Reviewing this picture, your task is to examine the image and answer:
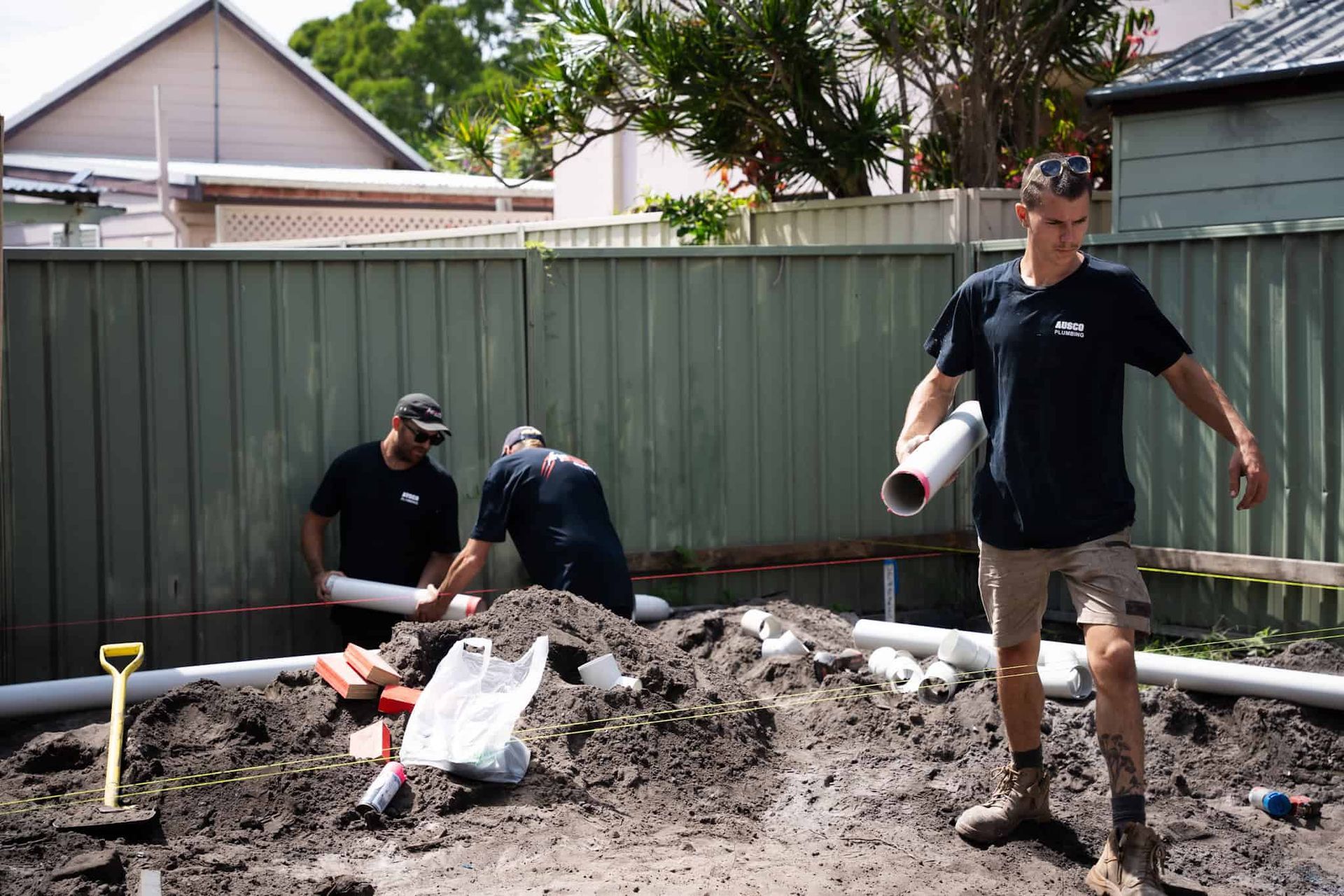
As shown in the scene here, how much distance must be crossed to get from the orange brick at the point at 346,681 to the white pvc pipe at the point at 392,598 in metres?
0.98

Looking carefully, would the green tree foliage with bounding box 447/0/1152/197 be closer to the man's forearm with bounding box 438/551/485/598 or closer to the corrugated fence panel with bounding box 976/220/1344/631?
the corrugated fence panel with bounding box 976/220/1344/631

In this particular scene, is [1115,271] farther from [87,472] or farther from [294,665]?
[87,472]

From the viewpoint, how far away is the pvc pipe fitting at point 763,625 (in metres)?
7.08

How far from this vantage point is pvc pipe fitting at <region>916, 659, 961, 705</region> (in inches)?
245

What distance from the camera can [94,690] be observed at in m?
5.98

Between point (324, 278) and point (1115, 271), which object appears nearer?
point (1115, 271)

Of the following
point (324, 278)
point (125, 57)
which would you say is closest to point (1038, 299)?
point (324, 278)

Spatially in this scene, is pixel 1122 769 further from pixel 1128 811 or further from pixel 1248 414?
pixel 1248 414

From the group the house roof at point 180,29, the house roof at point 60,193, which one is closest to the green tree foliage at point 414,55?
the house roof at point 180,29

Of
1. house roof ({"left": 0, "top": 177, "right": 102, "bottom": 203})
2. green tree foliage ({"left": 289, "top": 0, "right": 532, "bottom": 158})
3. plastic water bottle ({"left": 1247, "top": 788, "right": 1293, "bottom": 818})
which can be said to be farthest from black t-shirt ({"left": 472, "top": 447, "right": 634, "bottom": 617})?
green tree foliage ({"left": 289, "top": 0, "right": 532, "bottom": 158})

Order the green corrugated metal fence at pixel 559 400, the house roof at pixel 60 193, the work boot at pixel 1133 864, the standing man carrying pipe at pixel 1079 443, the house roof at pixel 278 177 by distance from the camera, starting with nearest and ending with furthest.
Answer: the work boot at pixel 1133 864 → the standing man carrying pipe at pixel 1079 443 → the green corrugated metal fence at pixel 559 400 → the house roof at pixel 60 193 → the house roof at pixel 278 177

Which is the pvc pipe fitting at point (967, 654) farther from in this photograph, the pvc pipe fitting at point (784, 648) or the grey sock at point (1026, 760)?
the grey sock at point (1026, 760)

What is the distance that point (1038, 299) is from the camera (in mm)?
4426

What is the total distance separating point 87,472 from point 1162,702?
4982mm
